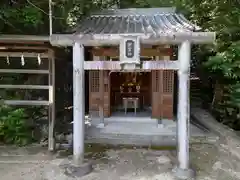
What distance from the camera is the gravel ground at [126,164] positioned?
6785 mm

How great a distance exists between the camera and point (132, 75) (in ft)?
43.1

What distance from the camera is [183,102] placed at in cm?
682

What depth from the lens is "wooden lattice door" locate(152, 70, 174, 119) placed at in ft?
36.9

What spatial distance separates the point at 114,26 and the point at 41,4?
2617mm

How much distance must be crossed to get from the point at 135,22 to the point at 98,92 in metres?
3.43

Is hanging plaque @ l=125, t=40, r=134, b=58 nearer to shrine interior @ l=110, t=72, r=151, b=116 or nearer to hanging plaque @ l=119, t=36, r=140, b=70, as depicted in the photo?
hanging plaque @ l=119, t=36, r=140, b=70

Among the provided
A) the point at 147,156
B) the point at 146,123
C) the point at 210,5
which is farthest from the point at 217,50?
the point at 147,156

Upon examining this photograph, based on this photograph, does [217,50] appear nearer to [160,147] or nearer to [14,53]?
[160,147]

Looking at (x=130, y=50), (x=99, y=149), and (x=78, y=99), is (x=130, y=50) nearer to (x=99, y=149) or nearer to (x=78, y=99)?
(x=78, y=99)

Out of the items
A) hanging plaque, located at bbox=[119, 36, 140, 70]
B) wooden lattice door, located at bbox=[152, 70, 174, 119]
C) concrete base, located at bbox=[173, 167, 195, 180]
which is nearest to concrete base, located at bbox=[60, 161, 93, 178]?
concrete base, located at bbox=[173, 167, 195, 180]

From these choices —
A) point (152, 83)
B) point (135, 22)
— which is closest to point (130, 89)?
point (152, 83)

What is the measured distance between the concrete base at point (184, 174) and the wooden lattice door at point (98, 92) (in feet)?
17.2

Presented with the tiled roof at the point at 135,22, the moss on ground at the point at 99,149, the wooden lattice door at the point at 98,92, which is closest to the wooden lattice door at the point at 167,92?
the wooden lattice door at the point at 98,92

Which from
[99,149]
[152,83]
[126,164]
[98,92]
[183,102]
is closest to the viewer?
[183,102]
